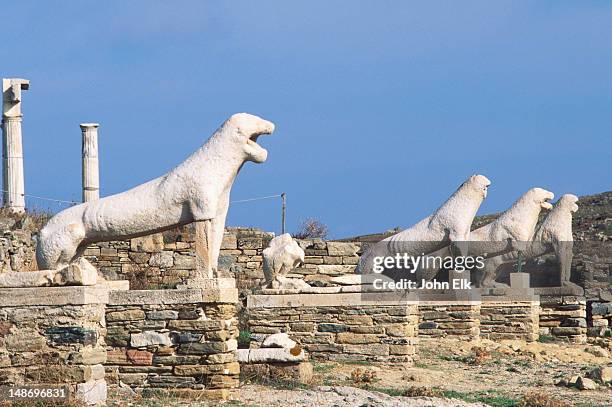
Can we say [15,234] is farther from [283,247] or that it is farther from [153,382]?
[153,382]

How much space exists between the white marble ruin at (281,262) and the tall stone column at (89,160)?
1107cm

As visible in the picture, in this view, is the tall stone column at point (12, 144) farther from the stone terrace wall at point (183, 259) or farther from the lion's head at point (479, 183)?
the lion's head at point (479, 183)

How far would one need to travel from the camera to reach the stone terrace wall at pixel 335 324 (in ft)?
51.9

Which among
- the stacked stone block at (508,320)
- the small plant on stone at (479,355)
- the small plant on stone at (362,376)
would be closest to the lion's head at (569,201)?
the stacked stone block at (508,320)

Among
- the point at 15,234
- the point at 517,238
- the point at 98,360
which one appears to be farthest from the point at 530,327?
the point at 98,360

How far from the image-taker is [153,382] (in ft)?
40.9

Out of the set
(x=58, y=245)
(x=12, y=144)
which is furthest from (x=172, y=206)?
(x=12, y=144)

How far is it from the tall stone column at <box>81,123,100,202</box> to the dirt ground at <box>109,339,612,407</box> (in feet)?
33.7

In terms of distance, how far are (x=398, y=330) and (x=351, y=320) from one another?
0.60 meters

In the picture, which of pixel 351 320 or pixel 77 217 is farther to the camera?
pixel 351 320

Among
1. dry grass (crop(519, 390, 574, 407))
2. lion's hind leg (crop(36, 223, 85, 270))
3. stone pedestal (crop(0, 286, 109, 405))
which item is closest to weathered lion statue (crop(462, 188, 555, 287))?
dry grass (crop(519, 390, 574, 407))

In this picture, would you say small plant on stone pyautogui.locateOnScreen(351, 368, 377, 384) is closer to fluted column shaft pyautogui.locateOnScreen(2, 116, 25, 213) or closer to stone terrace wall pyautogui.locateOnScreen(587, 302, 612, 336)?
stone terrace wall pyautogui.locateOnScreen(587, 302, 612, 336)

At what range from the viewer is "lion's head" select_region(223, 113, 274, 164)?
12.7 m

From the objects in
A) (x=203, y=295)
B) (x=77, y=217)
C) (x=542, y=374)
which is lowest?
(x=542, y=374)
